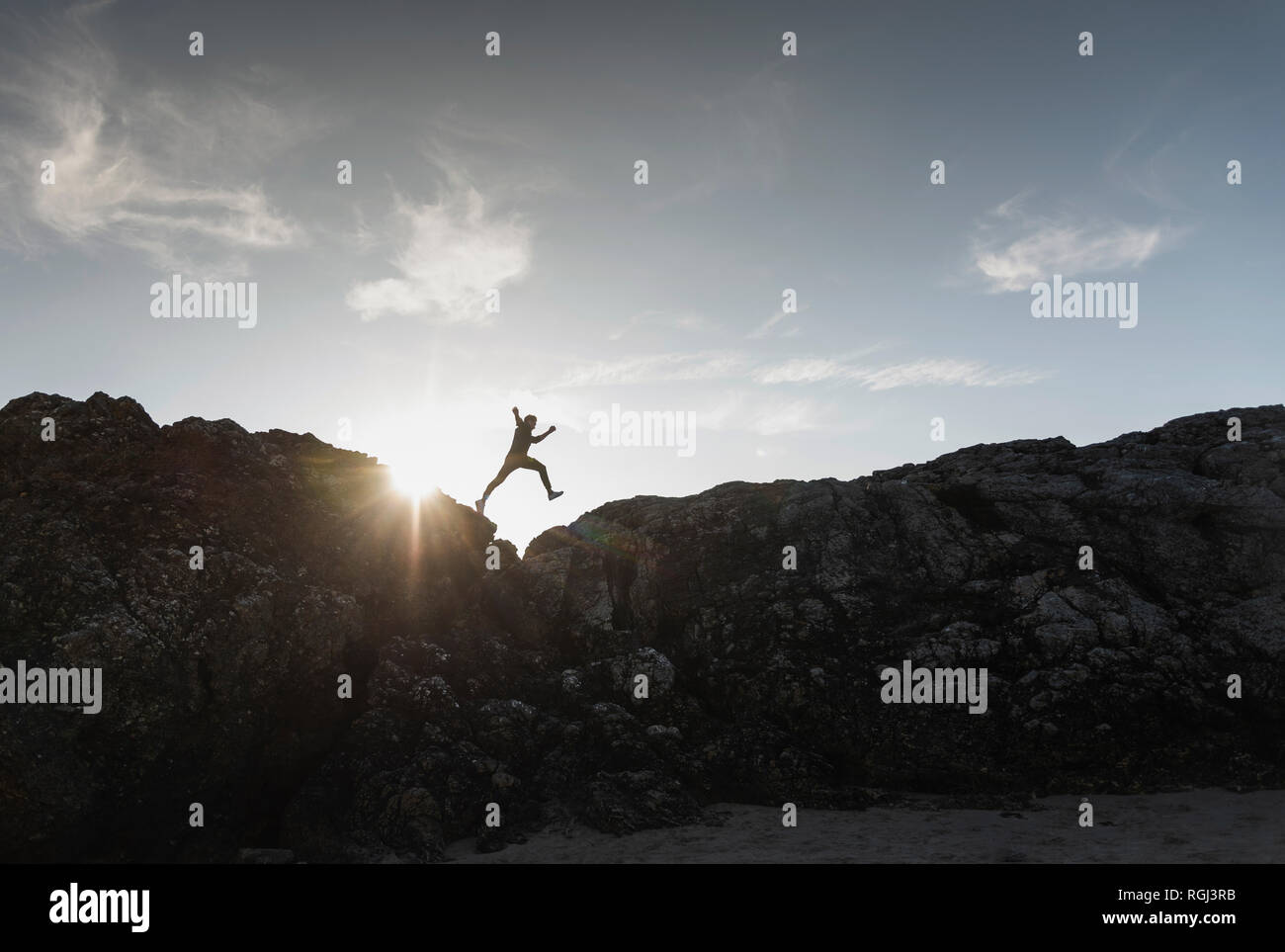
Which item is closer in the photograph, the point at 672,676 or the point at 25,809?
the point at 25,809

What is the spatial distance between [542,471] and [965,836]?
1899 centimetres

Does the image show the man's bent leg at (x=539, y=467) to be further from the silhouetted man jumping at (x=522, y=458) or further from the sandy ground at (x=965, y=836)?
the sandy ground at (x=965, y=836)

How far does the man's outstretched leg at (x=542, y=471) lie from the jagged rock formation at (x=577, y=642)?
274 cm

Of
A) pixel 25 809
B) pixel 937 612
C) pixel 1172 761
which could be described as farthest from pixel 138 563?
pixel 1172 761

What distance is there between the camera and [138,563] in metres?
19.6

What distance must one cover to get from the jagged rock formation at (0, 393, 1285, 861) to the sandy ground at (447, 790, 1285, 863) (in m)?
0.86

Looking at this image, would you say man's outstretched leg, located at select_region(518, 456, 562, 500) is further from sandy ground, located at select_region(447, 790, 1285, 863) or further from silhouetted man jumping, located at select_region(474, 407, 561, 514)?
sandy ground, located at select_region(447, 790, 1285, 863)

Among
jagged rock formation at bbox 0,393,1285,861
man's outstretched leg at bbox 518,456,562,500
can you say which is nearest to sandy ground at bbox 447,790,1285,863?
jagged rock formation at bbox 0,393,1285,861

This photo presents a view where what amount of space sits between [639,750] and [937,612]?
10.6 m

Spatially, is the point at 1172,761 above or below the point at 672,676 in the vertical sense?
below

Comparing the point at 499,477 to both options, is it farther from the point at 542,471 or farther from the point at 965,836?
the point at 965,836

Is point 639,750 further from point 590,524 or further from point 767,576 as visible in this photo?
point 590,524

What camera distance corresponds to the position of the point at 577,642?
2698 cm
